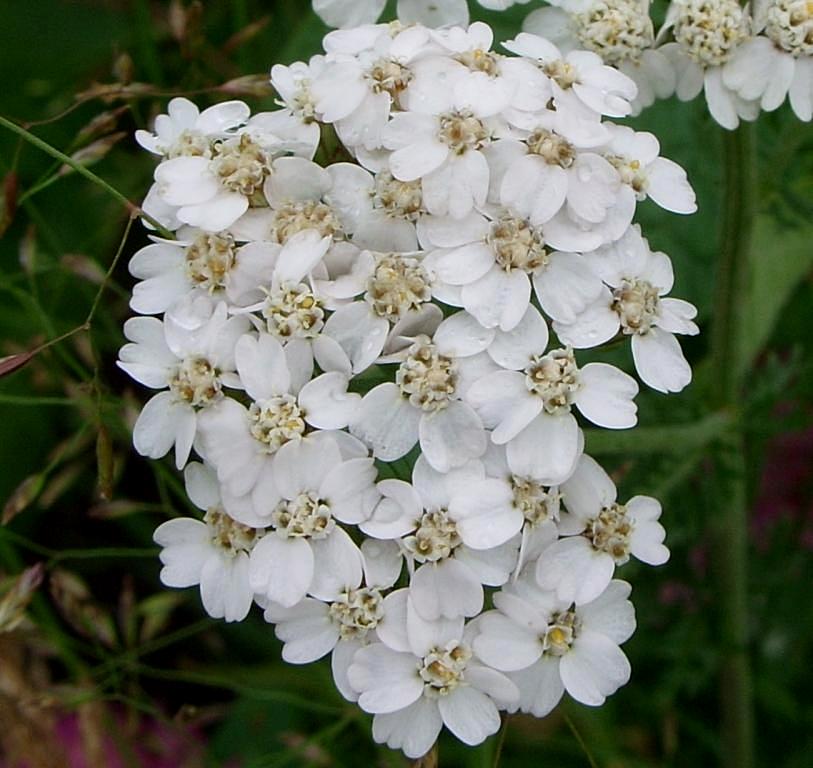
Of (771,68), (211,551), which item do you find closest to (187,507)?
(211,551)

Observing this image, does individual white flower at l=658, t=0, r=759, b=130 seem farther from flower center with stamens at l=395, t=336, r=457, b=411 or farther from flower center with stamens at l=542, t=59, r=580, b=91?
flower center with stamens at l=395, t=336, r=457, b=411

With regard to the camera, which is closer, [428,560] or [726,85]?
[428,560]

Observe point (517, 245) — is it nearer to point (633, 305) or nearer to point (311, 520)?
point (633, 305)

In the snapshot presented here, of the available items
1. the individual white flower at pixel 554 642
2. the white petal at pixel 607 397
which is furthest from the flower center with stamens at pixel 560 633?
the white petal at pixel 607 397

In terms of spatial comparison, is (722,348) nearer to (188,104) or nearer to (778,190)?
(778,190)

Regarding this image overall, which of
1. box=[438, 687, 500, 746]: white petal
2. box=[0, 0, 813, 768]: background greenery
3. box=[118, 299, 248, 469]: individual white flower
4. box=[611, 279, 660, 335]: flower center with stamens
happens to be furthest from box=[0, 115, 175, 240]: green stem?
box=[438, 687, 500, 746]: white petal

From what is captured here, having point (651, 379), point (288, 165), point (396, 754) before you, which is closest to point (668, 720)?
point (396, 754)
